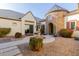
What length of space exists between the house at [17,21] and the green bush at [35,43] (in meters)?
0.22

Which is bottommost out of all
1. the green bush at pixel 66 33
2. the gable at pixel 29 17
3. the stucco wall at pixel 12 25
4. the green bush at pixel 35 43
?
the green bush at pixel 35 43

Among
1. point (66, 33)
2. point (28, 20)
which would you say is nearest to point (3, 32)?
point (28, 20)

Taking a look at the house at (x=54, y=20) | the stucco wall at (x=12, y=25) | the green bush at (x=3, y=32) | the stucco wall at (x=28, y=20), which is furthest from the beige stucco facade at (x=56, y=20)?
the green bush at (x=3, y=32)

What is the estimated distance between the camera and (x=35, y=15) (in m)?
2.97

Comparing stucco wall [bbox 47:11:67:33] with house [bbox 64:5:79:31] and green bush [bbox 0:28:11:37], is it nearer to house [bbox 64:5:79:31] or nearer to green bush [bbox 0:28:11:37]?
house [bbox 64:5:79:31]

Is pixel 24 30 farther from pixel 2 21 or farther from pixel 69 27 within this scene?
pixel 69 27

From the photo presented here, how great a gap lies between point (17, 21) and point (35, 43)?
1.96 feet

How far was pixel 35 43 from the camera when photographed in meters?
2.78

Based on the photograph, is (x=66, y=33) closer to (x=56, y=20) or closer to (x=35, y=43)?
(x=56, y=20)

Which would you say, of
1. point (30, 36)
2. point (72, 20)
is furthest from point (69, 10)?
point (30, 36)

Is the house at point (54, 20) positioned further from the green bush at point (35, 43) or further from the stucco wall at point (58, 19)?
the green bush at point (35, 43)

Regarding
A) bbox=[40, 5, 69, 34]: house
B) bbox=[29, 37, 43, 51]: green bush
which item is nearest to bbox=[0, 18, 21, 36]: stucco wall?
bbox=[29, 37, 43, 51]: green bush

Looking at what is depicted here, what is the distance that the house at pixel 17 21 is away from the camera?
2.84 meters

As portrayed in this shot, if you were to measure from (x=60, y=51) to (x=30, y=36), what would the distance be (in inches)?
27.0
